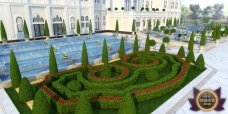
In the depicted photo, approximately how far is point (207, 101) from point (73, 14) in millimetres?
34281

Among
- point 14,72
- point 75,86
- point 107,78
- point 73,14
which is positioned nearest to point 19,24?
point 73,14

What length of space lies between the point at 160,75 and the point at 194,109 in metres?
5.83

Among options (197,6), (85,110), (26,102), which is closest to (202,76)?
(85,110)

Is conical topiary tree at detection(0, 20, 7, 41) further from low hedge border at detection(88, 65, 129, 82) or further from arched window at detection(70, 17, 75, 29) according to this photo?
low hedge border at detection(88, 65, 129, 82)

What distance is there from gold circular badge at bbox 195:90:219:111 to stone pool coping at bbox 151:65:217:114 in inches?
44.6

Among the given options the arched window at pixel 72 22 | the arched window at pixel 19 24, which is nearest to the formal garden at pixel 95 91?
the arched window at pixel 19 24

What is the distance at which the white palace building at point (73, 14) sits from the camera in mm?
31766

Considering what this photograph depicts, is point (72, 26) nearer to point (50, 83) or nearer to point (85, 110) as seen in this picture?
point (50, 83)

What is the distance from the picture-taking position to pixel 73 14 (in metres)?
40.0

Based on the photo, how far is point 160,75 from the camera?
16875mm

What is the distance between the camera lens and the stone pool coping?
10.9m

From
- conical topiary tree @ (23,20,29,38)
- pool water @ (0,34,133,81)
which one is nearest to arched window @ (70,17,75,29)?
pool water @ (0,34,133,81)

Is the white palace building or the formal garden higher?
the white palace building

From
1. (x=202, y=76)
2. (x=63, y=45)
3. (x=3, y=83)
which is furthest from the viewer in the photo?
(x=63, y=45)
